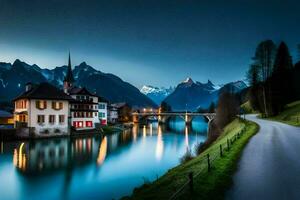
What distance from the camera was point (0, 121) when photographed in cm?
8294

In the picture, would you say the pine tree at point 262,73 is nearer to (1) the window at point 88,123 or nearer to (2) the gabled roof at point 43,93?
(1) the window at point 88,123

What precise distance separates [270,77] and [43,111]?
58822 millimetres

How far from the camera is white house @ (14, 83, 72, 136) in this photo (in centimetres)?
6371

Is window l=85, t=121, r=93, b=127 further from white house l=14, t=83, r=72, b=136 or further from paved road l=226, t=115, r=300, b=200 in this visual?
paved road l=226, t=115, r=300, b=200

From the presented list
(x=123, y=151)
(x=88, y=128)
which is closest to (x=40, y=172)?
(x=123, y=151)

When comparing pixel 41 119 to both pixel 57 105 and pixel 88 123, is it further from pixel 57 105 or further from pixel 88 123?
pixel 88 123

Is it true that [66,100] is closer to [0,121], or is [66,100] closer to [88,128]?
[88,128]

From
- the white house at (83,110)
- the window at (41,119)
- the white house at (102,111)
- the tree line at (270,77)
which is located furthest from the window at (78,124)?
the tree line at (270,77)

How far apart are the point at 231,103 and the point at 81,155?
4558cm

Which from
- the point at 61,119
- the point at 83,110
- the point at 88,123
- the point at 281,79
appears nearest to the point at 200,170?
the point at 61,119

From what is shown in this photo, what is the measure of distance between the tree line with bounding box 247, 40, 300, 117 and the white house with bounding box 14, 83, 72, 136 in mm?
51751

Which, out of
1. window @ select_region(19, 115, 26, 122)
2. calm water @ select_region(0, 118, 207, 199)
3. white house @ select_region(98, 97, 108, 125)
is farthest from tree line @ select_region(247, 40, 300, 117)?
window @ select_region(19, 115, 26, 122)

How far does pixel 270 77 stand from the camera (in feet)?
220

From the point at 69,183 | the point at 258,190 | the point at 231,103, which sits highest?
the point at 231,103
